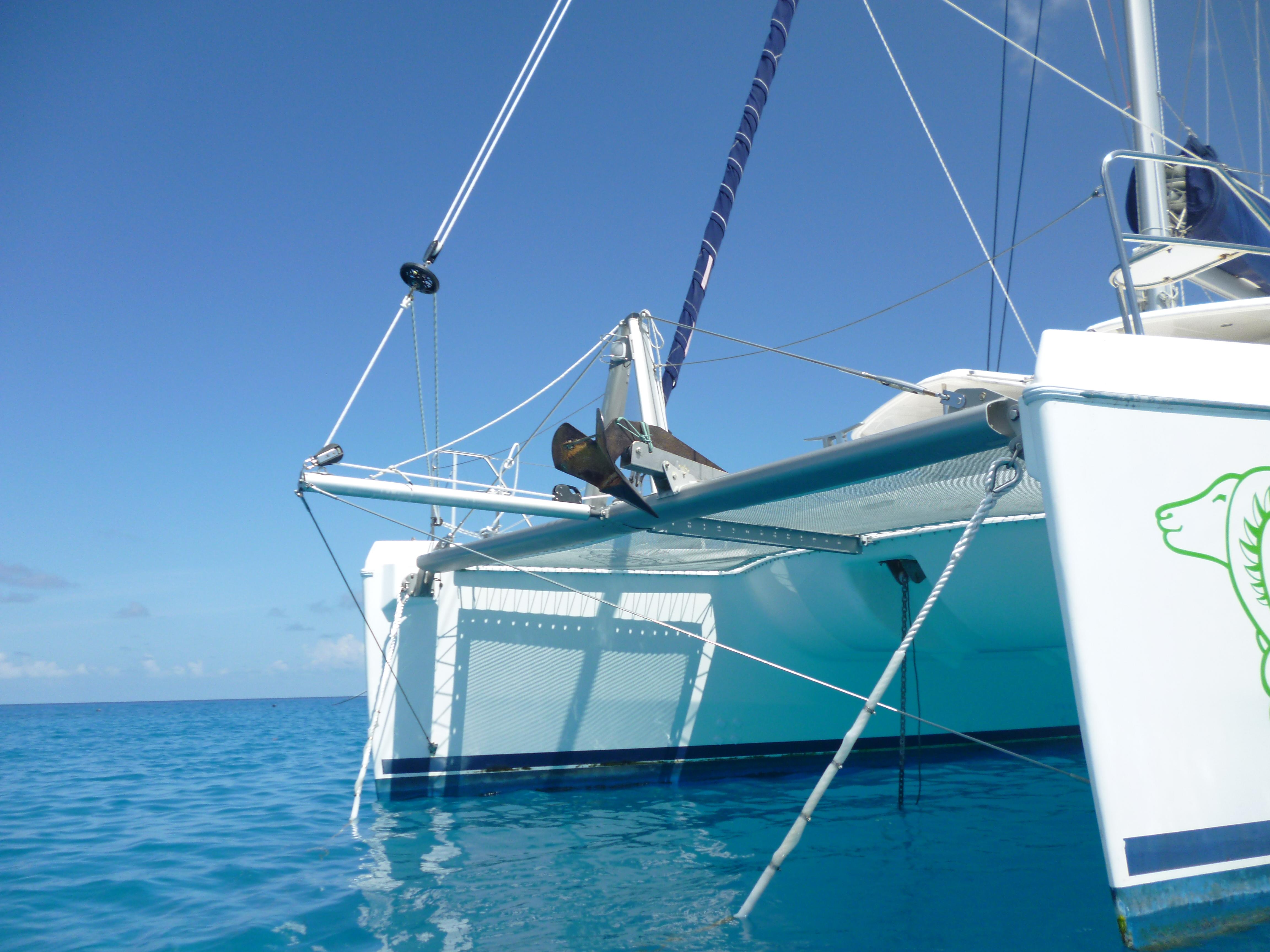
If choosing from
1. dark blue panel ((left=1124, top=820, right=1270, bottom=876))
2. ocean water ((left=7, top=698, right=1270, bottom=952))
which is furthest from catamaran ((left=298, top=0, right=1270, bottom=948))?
ocean water ((left=7, top=698, right=1270, bottom=952))

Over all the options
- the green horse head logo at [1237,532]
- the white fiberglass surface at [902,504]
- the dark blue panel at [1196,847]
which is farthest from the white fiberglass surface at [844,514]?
the dark blue panel at [1196,847]

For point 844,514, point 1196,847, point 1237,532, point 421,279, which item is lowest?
point 1196,847

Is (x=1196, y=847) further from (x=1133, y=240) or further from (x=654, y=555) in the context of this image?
(x=654, y=555)

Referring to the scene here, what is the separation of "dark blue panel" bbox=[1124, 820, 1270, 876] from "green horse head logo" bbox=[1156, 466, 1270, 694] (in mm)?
432

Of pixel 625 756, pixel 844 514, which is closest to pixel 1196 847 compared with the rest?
pixel 844 514

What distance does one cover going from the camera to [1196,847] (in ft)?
7.46

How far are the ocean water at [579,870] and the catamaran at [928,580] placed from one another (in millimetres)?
435

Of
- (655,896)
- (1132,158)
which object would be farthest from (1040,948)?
(1132,158)

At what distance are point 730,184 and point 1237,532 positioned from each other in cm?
644

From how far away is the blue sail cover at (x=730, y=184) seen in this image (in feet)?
25.1

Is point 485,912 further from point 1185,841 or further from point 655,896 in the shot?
point 1185,841

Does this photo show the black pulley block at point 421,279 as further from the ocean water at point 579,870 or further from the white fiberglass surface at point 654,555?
the ocean water at point 579,870

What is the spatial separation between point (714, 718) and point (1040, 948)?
4944 mm

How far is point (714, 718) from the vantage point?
26.0 ft
